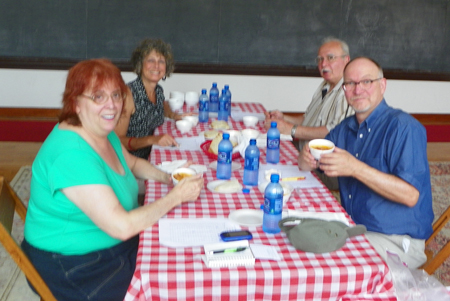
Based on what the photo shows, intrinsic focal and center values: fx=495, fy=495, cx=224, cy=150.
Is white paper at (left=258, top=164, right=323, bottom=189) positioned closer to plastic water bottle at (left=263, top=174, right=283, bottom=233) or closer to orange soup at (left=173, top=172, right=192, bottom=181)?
orange soup at (left=173, top=172, right=192, bottom=181)

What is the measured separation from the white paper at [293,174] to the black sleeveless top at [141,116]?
100 centimetres

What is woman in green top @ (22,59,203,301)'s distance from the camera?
162 cm

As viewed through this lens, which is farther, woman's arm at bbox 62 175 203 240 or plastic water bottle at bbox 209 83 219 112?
plastic water bottle at bbox 209 83 219 112

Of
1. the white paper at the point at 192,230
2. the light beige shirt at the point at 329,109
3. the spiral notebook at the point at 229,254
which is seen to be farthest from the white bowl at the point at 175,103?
the spiral notebook at the point at 229,254

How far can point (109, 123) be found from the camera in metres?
1.82

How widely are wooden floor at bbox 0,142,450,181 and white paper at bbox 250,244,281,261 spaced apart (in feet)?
9.61

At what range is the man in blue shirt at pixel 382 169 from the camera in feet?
6.31

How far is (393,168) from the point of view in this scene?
201cm

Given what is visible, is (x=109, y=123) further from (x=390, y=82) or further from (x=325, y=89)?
(x=390, y=82)

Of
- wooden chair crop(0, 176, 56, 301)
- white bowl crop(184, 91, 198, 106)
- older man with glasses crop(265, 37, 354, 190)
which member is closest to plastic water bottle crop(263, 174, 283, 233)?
wooden chair crop(0, 176, 56, 301)

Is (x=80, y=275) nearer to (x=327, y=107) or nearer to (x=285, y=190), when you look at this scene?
(x=285, y=190)

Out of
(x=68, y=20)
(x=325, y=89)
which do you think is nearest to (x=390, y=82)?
(x=325, y=89)

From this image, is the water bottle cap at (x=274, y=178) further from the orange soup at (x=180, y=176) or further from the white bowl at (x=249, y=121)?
the white bowl at (x=249, y=121)

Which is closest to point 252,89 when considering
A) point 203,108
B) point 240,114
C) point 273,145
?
point 240,114
